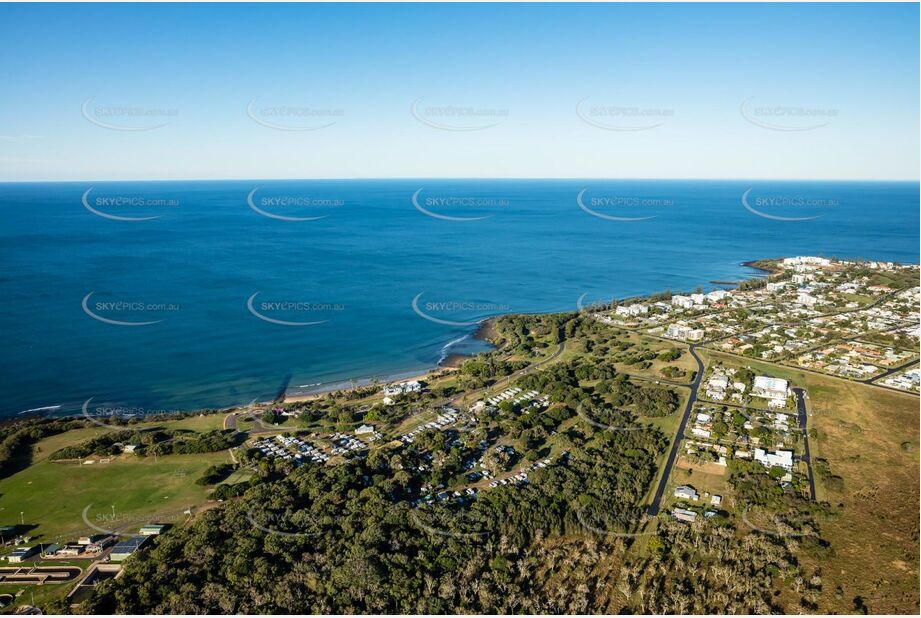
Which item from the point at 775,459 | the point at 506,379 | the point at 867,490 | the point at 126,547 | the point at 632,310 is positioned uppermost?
the point at 632,310

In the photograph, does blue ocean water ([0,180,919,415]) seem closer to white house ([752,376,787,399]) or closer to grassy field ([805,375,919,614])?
white house ([752,376,787,399])

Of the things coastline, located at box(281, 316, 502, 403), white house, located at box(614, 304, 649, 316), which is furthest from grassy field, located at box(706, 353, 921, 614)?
coastline, located at box(281, 316, 502, 403)

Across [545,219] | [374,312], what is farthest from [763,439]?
[545,219]

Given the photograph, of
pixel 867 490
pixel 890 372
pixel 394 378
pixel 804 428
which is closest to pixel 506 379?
pixel 394 378

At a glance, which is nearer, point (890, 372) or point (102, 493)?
point (102, 493)

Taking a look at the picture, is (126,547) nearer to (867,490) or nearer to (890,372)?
(867,490)

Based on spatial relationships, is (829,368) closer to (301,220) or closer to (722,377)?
(722,377)
